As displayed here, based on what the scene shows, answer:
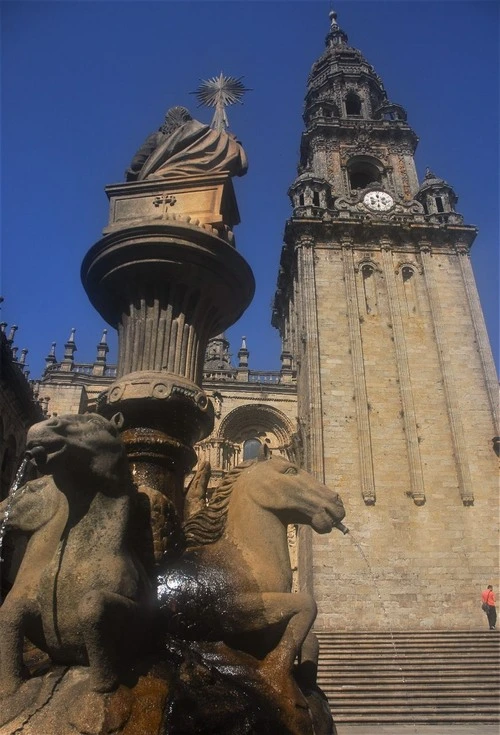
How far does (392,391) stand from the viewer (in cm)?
2533

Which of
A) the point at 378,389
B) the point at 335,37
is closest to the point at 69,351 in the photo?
the point at 378,389

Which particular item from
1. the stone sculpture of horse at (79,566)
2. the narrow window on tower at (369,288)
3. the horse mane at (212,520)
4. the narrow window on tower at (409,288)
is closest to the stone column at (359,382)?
the narrow window on tower at (369,288)

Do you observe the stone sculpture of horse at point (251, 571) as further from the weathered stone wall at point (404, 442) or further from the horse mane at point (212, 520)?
the weathered stone wall at point (404, 442)

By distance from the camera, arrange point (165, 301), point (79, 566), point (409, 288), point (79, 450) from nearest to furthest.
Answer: point (79, 566), point (79, 450), point (165, 301), point (409, 288)

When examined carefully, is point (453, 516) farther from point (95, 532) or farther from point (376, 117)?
point (376, 117)

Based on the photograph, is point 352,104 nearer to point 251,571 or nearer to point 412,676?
point 412,676

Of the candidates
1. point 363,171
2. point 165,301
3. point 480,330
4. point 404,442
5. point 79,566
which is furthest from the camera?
point 363,171

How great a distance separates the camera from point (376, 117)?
130 feet

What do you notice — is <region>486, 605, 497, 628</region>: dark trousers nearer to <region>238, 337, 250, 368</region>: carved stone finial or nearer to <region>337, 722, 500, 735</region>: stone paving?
<region>337, 722, 500, 735</region>: stone paving

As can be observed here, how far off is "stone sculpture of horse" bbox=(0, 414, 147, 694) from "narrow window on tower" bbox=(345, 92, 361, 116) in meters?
43.4

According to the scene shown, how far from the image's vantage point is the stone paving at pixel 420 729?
10.4 m

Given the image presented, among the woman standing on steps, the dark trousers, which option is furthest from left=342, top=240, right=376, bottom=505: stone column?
the dark trousers

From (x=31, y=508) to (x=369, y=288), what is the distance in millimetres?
26381

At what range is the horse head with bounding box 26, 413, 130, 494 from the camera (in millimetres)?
3180
